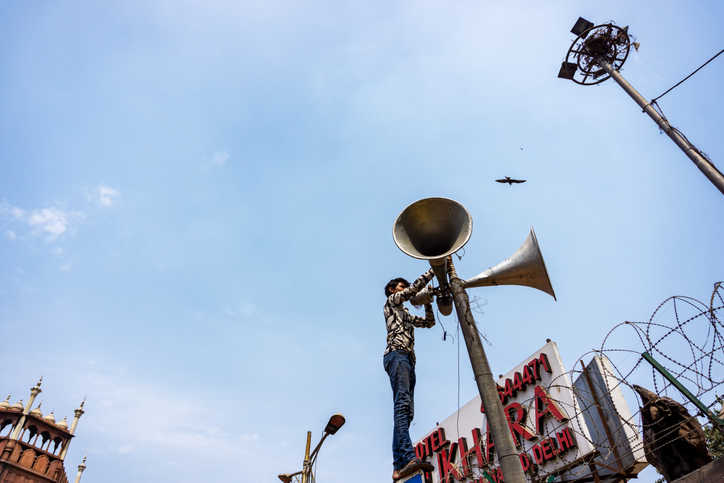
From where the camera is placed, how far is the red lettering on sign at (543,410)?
9102 mm

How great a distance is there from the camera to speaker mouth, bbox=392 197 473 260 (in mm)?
4625

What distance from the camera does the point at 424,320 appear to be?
5.76 meters

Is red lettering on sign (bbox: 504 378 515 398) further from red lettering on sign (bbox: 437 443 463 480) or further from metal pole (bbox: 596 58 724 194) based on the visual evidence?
metal pole (bbox: 596 58 724 194)

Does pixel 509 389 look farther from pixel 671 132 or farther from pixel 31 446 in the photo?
pixel 31 446

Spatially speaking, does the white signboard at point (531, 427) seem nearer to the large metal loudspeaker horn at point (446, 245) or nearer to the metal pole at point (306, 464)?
the metal pole at point (306, 464)

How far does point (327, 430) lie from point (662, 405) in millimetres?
5596

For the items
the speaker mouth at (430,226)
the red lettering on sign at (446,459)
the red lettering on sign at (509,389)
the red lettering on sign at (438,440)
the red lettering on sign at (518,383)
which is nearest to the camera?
the speaker mouth at (430,226)

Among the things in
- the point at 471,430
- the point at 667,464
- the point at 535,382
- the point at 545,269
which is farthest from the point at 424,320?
the point at 471,430

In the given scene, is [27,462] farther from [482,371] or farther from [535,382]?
[482,371]

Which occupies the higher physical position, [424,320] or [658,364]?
[424,320]

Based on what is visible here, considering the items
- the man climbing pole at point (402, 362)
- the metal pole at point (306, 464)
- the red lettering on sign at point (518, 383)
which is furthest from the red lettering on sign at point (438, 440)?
the man climbing pole at point (402, 362)

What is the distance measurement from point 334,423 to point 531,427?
4724 millimetres

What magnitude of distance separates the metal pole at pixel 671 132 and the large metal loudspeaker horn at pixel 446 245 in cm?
606

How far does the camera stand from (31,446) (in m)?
33.6
